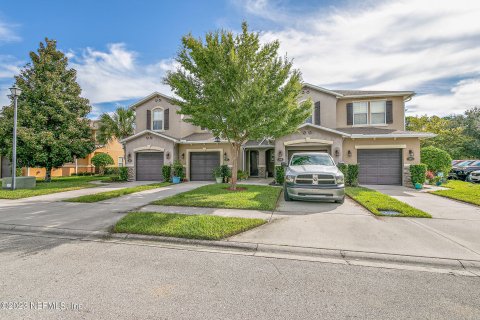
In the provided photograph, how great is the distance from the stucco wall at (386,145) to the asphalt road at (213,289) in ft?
38.7

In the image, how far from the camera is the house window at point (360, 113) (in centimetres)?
1600

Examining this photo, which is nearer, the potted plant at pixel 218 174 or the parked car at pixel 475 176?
the parked car at pixel 475 176

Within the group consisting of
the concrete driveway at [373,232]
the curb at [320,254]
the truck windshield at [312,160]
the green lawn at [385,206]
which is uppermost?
the truck windshield at [312,160]

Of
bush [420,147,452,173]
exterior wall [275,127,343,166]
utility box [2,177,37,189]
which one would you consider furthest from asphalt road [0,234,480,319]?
bush [420,147,452,173]

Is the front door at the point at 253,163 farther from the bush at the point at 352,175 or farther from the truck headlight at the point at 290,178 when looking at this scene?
the truck headlight at the point at 290,178

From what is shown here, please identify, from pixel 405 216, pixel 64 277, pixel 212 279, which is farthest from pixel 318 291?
pixel 405 216

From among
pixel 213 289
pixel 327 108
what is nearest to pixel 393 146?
pixel 327 108

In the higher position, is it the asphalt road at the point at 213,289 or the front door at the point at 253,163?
the front door at the point at 253,163

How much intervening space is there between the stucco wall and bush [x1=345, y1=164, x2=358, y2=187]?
3.80ft

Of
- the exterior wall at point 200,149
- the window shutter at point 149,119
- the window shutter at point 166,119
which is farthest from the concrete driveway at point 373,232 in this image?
the window shutter at point 149,119

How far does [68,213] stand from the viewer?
7.07 meters

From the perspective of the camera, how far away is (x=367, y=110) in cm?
1596

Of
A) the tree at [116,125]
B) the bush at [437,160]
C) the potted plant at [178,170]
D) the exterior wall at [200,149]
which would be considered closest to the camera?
the bush at [437,160]

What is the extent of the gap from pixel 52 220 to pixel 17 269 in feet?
10.5
